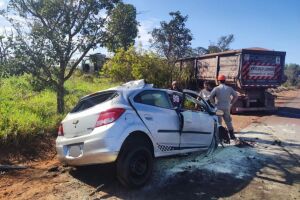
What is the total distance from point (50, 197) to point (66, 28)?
570cm

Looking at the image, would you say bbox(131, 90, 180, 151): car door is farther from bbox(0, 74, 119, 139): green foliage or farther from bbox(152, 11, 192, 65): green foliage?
bbox(152, 11, 192, 65): green foliage

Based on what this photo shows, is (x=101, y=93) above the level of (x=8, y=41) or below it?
below

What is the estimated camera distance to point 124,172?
5512 mm

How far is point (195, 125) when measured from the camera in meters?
7.25

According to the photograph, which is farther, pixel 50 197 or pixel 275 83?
pixel 275 83

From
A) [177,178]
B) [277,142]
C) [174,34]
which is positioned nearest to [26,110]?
[177,178]

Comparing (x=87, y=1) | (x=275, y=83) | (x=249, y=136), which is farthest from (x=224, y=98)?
(x=275, y=83)

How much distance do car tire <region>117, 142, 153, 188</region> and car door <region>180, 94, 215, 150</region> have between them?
1.20 m

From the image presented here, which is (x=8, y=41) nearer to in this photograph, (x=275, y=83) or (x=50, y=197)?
(x=50, y=197)

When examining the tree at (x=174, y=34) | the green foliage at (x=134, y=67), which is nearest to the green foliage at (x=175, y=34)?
the tree at (x=174, y=34)

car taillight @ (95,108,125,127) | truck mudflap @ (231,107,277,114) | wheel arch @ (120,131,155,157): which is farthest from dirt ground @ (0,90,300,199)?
truck mudflap @ (231,107,277,114)

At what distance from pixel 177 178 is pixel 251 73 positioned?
9924mm

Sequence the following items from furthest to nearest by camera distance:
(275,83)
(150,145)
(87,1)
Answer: (275,83) → (87,1) → (150,145)

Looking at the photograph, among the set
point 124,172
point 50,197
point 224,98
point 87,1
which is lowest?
point 50,197
